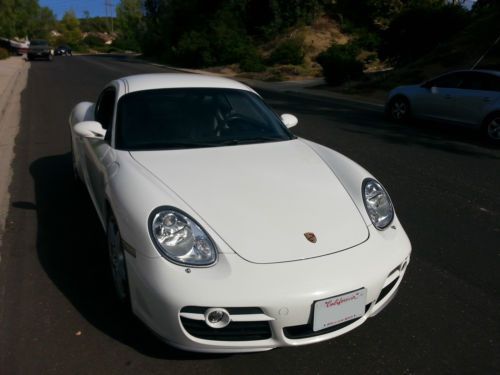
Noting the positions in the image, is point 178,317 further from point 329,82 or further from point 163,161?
point 329,82

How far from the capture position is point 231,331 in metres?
2.29

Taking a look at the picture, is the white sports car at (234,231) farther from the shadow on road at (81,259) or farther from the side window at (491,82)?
the side window at (491,82)

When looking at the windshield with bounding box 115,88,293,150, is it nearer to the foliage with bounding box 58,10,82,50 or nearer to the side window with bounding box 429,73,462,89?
the side window with bounding box 429,73,462,89

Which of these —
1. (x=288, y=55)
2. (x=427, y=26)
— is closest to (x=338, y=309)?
(x=427, y=26)

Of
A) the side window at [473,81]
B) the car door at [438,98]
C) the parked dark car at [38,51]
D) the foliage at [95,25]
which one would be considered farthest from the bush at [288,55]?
the foliage at [95,25]

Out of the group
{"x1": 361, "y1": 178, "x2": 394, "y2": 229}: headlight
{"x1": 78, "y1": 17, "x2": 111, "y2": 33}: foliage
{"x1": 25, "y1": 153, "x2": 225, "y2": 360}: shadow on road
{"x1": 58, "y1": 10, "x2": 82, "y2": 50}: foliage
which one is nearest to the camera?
{"x1": 25, "y1": 153, "x2": 225, "y2": 360}: shadow on road

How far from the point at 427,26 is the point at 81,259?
2102 cm

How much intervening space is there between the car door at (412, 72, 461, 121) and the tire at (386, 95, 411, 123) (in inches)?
9.1

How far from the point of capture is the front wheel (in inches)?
420

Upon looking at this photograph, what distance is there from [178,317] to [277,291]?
0.50 metres

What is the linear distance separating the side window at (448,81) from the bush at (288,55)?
20461 millimetres

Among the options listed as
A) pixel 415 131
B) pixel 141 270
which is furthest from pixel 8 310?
pixel 415 131

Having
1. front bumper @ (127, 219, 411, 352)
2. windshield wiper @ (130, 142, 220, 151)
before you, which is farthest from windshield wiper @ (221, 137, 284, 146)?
front bumper @ (127, 219, 411, 352)

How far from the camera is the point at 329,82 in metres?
20.3
